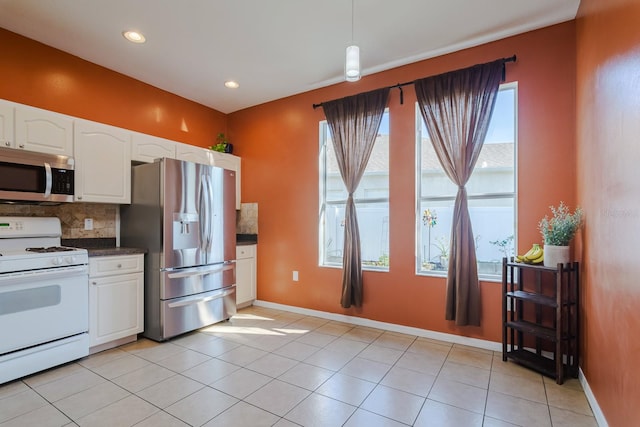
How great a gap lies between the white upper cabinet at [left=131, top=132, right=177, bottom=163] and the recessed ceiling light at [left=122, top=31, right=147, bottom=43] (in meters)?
0.87

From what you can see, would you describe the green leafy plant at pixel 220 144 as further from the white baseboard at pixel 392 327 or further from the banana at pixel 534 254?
the banana at pixel 534 254

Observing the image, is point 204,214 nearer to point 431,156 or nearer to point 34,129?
point 34,129

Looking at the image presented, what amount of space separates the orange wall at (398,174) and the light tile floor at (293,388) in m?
0.47

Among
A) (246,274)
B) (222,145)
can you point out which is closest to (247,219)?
(246,274)

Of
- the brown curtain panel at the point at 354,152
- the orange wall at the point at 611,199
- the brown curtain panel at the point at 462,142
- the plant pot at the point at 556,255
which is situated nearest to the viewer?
the orange wall at the point at 611,199

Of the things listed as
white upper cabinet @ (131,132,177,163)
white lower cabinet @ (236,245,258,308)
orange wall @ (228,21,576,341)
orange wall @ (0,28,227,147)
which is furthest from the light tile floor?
orange wall @ (0,28,227,147)

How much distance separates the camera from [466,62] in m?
2.92

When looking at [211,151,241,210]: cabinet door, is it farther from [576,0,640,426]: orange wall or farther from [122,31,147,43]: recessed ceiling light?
[576,0,640,426]: orange wall

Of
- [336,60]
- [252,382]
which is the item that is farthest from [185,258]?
[336,60]

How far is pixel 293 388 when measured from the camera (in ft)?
7.09

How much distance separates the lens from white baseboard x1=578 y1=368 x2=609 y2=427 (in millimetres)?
1724

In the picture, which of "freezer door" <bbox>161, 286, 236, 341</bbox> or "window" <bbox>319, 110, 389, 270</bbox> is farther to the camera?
"window" <bbox>319, 110, 389, 270</bbox>

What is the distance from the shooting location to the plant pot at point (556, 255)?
7.41ft

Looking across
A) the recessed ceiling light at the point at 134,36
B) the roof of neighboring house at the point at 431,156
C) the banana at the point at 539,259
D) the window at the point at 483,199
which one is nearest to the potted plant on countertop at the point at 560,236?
the banana at the point at 539,259
